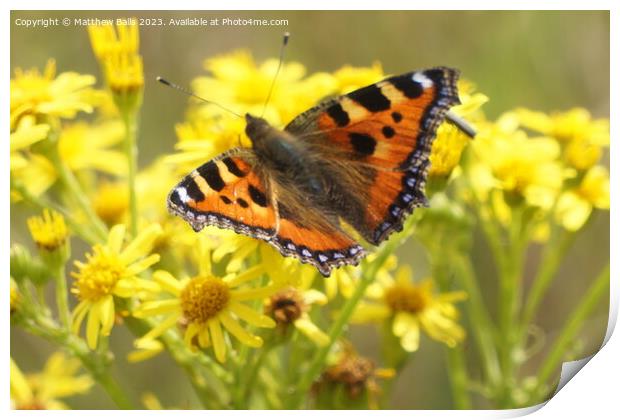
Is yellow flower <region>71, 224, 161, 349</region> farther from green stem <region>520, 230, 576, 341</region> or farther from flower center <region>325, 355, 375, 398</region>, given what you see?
green stem <region>520, 230, 576, 341</region>

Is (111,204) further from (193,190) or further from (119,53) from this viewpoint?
(193,190)

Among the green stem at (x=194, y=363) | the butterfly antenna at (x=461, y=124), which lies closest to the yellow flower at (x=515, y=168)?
the butterfly antenna at (x=461, y=124)

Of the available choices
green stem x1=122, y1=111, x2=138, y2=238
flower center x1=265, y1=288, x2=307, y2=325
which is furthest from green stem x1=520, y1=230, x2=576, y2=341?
green stem x1=122, y1=111, x2=138, y2=238

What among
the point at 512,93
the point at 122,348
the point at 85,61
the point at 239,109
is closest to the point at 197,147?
the point at 239,109

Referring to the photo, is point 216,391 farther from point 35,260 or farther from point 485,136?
point 485,136

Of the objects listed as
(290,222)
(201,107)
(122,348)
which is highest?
(201,107)
